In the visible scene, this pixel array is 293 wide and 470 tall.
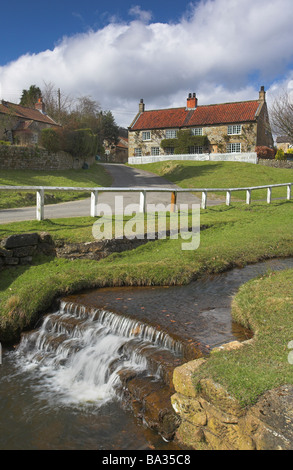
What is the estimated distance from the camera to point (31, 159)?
28266mm

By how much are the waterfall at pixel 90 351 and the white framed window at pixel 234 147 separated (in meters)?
45.7

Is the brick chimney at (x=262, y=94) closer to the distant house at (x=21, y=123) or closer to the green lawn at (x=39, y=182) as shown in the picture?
the distant house at (x=21, y=123)

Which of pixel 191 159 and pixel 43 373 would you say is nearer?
pixel 43 373

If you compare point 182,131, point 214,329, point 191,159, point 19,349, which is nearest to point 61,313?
point 19,349

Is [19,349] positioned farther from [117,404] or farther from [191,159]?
[191,159]

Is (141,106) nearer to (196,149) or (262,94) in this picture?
(196,149)

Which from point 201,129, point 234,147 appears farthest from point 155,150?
point 234,147

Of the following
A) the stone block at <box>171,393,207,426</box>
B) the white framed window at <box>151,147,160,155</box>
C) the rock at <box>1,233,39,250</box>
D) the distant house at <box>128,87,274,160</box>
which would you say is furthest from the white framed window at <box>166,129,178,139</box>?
the stone block at <box>171,393,207,426</box>

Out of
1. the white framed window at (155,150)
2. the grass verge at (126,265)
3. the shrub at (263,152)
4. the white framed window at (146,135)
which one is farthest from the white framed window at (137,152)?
the grass verge at (126,265)

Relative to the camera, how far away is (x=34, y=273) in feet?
30.5

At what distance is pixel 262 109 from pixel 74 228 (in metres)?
45.1

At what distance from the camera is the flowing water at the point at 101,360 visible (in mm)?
4801

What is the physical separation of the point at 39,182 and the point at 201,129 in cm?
3256

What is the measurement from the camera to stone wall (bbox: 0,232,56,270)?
9461 millimetres
